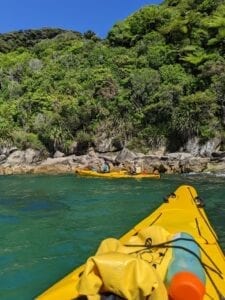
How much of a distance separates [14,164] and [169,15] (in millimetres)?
20749

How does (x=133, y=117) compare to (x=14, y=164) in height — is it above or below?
above

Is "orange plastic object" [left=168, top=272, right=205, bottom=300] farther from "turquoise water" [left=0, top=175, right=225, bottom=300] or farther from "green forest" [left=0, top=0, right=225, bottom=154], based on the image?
"green forest" [left=0, top=0, right=225, bottom=154]

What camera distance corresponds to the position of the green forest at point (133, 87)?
27906mm

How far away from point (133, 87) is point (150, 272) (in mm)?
28684

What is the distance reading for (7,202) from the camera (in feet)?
43.7

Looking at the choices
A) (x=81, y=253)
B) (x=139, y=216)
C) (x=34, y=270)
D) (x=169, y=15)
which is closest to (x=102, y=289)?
(x=34, y=270)

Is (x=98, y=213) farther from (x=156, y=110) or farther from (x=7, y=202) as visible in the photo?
(x=156, y=110)

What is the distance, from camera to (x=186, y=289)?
11.1 feet

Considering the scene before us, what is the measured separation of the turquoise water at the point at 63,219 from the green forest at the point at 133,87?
32.4 feet

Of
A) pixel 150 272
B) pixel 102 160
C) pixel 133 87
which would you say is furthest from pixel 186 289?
pixel 133 87

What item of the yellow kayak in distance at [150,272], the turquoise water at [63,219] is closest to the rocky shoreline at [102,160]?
the turquoise water at [63,219]

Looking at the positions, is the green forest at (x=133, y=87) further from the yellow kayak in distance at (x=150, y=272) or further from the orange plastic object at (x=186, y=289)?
the orange plastic object at (x=186, y=289)

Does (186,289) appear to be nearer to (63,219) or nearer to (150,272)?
(150,272)

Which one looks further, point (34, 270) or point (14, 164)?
point (14, 164)
